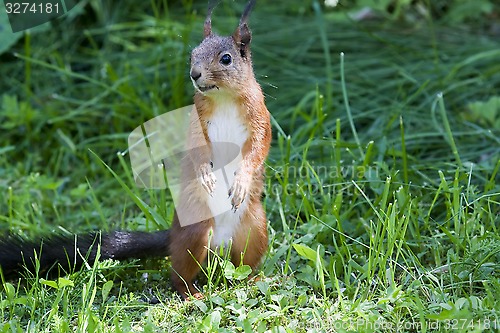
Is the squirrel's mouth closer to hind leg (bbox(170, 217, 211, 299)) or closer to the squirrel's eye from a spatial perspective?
the squirrel's eye

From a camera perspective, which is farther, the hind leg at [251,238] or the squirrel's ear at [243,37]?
the hind leg at [251,238]

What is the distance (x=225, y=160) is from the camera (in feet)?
8.73

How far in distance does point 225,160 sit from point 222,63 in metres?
0.34

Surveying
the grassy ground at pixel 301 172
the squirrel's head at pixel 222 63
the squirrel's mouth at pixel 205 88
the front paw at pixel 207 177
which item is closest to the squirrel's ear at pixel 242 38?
the squirrel's head at pixel 222 63

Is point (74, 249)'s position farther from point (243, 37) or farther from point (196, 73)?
point (243, 37)

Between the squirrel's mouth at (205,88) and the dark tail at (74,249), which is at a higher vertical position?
the squirrel's mouth at (205,88)

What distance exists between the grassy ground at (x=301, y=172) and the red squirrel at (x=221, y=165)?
0.10m

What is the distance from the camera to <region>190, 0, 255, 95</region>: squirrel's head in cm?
251

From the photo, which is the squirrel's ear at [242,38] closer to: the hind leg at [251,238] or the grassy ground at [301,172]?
the hind leg at [251,238]

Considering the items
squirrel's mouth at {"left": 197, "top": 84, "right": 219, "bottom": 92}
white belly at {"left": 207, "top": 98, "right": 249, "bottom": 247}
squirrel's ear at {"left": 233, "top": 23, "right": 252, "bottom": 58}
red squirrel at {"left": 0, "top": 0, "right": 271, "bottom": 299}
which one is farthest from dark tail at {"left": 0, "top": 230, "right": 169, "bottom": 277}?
squirrel's ear at {"left": 233, "top": 23, "right": 252, "bottom": 58}

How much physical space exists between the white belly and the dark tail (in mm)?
297

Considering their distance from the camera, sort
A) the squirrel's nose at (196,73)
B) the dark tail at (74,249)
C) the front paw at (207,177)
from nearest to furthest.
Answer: the squirrel's nose at (196,73) → the front paw at (207,177) → the dark tail at (74,249)

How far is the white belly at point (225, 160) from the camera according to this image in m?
2.60

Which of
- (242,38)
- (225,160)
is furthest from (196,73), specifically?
(225,160)
